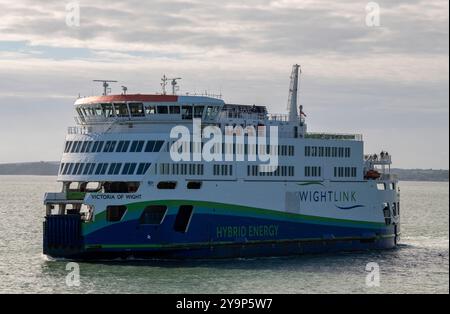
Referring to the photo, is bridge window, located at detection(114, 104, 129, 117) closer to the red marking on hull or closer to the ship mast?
the red marking on hull

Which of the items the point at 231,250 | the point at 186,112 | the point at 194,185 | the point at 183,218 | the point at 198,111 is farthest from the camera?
the point at 198,111

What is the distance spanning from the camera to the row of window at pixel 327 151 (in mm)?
53272

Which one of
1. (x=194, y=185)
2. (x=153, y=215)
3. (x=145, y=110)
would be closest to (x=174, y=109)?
(x=145, y=110)

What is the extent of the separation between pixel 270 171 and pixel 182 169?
5588 mm

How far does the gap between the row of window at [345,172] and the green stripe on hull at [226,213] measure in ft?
8.07

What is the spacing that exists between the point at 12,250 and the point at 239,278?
55.5ft

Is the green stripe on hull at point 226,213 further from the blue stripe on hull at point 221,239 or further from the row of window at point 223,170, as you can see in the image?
the row of window at point 223,170

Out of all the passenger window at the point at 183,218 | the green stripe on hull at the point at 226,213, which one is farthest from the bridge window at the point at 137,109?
the passenger window at the point at 183,218

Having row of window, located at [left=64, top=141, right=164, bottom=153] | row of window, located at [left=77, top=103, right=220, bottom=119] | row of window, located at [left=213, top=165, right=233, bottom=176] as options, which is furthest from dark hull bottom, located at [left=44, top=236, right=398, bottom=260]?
row of window, located at [left=77, top=103, right=220, bottom=119]

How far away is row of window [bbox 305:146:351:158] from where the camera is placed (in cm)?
5327

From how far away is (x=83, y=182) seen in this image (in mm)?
50844

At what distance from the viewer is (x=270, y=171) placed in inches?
2023

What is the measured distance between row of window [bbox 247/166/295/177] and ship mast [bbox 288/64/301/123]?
3.36 m

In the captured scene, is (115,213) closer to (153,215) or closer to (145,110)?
(153,215)
